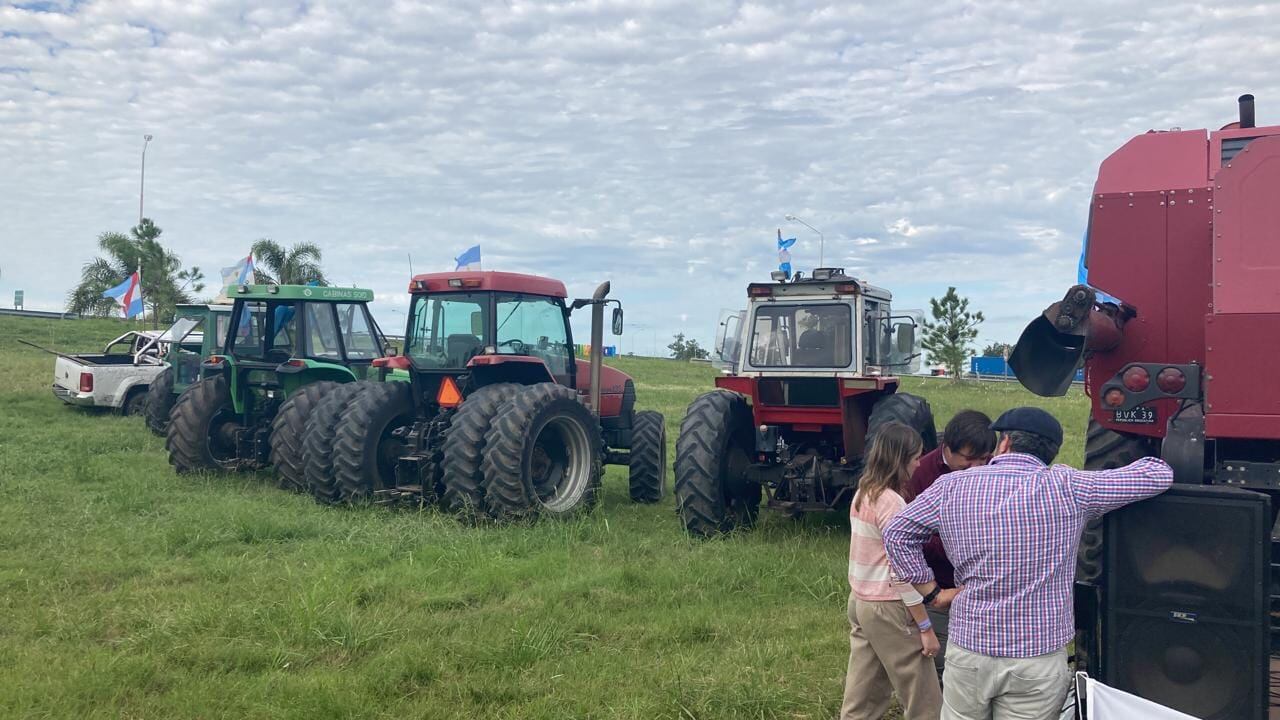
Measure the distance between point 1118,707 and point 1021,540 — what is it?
0.55 meters

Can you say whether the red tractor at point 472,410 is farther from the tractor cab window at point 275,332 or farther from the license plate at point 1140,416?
the license plate at point 1140,416

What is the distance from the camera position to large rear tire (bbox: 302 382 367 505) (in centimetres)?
977

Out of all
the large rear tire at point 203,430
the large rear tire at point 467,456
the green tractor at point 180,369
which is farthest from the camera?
the green tractor at point 180,369

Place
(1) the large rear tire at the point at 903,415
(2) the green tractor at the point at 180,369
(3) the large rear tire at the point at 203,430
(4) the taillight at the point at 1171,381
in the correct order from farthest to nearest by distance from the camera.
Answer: (2) the green tractor at the point at 180,369 < (3) the large rear tire at the point at 203,430 < (1) the large rear tire at the point at 903,415 < (4) the taillight at the point at 1171,381

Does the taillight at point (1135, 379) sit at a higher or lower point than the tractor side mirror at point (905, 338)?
lower

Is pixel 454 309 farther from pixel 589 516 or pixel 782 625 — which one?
pixel 782 625

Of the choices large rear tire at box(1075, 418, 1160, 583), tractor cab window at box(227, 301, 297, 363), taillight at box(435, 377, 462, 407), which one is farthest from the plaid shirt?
tractor cab window at box(227, 301, 297, 363)

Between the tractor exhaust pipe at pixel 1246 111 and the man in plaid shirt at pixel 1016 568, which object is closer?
the man in plaid shirt at pixel 1016 568

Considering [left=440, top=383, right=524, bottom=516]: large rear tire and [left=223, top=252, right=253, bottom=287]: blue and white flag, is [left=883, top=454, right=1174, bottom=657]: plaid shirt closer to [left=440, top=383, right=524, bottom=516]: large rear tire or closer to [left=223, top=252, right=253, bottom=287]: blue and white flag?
[left=440, top=383, right=524, bottom=516]: large rear tire

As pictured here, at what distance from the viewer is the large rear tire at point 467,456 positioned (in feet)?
28.6

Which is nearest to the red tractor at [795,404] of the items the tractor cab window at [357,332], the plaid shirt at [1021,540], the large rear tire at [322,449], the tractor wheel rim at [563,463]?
the tractor wheel rim at [563,463]

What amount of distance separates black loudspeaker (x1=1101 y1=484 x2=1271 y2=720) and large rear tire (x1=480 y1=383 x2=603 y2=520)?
18.9 feet

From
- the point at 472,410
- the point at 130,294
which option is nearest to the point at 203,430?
the point at 472,410

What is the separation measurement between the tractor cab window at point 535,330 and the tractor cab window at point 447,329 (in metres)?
0.21
